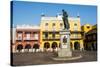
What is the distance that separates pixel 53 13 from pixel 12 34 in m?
0.79

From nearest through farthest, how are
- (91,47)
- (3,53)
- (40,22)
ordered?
(3,53), (40,22), (91,47)

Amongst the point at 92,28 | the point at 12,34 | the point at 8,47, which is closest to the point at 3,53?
the point at 8,47

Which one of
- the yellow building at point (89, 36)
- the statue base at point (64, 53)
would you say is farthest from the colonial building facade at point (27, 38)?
the yellow building at point (89, 36)

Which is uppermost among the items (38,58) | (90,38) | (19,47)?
(90,38)

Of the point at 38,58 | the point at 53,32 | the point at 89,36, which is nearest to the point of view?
the point at 38,58

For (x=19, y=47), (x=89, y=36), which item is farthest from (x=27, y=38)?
(x=89, y=36)

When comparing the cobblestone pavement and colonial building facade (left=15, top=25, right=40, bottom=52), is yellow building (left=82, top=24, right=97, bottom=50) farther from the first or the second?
colonial building facade (left=15, top=25, right=40, bottom=52)

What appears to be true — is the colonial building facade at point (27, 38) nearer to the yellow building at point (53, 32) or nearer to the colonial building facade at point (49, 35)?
the colonial building facade at point (49, 35)

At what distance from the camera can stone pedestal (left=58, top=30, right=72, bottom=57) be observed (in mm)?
3508

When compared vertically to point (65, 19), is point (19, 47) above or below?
below

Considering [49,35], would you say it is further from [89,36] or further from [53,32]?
[89,36]

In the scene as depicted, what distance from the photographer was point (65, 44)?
354 cm

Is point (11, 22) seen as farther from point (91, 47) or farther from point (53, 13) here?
point (91, 47)

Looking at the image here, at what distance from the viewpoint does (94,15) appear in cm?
375
